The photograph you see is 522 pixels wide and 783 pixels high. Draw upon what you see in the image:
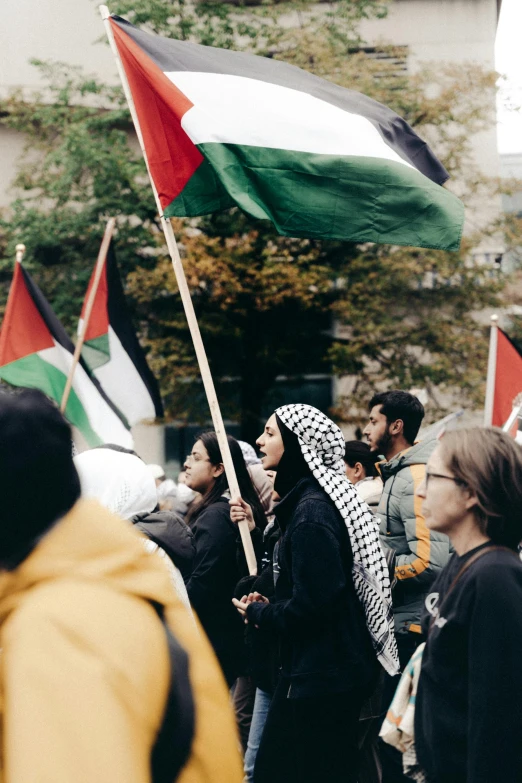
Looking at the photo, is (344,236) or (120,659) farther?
(344,236)

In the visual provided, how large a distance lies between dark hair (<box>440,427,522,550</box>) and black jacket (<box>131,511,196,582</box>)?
1.50 metres

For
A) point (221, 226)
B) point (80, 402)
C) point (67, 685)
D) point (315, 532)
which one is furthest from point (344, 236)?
point (221, 226)

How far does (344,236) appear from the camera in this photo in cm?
502

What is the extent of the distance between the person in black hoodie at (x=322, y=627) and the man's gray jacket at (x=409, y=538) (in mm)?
A: 849

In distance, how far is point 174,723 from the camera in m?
1.49

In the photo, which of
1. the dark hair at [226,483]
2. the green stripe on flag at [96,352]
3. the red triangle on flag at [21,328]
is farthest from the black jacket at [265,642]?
the red triangle on flag at [21,328]

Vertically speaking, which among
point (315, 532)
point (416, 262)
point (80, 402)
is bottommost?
point (416, 262)

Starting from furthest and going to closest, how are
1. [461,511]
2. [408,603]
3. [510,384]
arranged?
[510,384]
[408,603]
[461,511]

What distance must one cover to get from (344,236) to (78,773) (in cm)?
401

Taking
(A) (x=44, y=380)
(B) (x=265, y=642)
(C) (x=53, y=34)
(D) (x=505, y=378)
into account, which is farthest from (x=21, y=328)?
(C) (x=53, y=34)

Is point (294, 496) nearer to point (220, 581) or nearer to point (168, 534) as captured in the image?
point (168, 534)

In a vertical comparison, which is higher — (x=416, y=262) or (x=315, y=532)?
(x=315, y=532)

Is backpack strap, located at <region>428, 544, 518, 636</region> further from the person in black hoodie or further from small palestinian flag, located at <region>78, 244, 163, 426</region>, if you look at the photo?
small palestinian flag, located at <region>78, 244, 163, 426</region>

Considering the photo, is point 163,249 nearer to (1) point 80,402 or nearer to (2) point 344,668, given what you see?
(1) point 80,402
